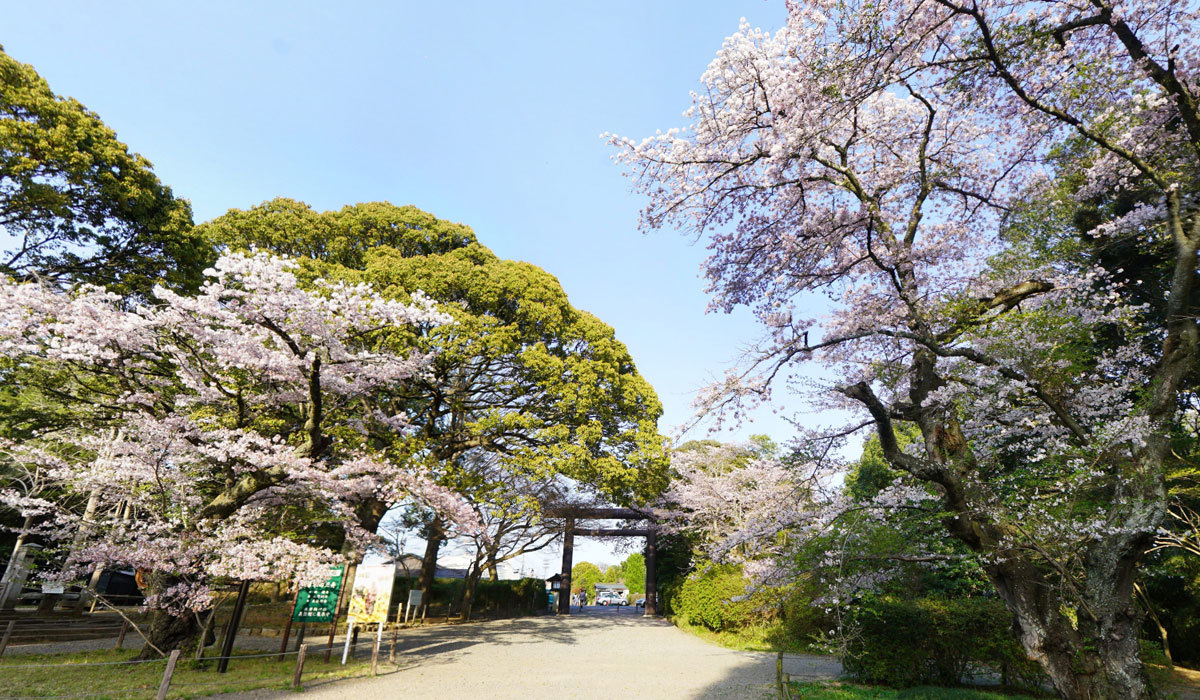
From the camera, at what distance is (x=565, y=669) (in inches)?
384

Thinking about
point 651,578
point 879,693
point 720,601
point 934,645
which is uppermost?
point 651,578

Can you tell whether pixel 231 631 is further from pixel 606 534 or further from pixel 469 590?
pixel 606 534

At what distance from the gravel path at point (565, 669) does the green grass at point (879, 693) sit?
65 cm

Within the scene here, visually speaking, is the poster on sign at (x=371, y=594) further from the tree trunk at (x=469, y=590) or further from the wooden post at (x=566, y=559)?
the wooden post at (x=566, y=559)

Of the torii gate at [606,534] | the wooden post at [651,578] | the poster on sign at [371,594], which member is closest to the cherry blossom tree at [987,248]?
the poster on sign at [371,594]

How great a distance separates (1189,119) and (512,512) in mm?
11386

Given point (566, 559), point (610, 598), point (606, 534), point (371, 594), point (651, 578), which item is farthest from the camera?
point (610, 598)

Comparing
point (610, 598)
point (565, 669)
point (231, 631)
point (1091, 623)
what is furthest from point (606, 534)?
point (610, 598)

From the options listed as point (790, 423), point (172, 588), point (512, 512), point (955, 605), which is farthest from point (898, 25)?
point (172, 588)

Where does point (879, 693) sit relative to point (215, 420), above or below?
below

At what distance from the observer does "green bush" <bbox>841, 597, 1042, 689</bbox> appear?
8.39 metres

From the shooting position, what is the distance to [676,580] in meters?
22.1

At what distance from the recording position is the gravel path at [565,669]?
25.1ft

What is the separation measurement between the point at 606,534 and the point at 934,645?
1834 centimetres
